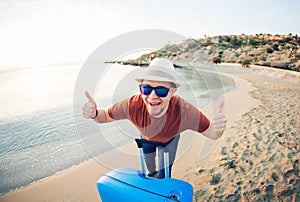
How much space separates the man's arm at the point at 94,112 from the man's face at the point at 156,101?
40cm

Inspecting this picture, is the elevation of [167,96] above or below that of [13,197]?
above

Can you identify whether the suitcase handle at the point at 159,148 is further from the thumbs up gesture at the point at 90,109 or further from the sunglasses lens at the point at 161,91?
the thumbs up gesture at the point at 90,109

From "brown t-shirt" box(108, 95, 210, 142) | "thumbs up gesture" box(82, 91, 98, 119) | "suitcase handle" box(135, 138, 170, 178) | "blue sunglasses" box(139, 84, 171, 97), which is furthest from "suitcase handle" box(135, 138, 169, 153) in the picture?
"thumbs up gesture" box(82, 91, 98, 119)

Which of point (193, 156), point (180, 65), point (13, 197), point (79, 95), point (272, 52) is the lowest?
point (13, 197)

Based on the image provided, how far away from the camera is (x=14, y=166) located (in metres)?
3.12

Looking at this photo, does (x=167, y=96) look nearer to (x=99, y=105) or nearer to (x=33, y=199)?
(x=99, y=105)

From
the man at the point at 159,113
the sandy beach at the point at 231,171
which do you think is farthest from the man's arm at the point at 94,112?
the sandy beach at the point at 231,171

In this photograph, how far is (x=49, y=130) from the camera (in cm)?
413

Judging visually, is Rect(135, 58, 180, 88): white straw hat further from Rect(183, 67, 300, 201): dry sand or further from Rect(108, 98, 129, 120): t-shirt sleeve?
Rect(183, 67, 300, 201): dry sand

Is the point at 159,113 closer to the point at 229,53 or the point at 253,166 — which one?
the point at 253,166

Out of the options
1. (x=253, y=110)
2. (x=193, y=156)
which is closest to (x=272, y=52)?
(x=253, y=110)

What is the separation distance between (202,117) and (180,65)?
46 centimetres

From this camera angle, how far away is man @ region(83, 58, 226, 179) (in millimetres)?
1485

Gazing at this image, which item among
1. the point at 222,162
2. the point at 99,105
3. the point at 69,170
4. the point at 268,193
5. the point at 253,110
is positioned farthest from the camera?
the point at 253,110
